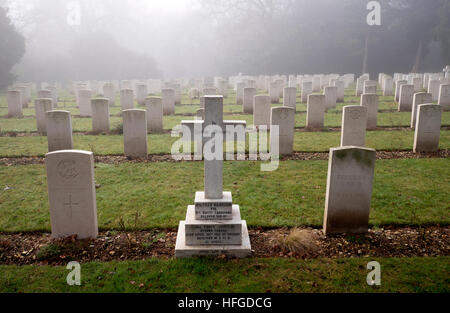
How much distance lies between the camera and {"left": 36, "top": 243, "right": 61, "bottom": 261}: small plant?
478 centimetres

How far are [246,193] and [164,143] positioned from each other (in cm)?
504

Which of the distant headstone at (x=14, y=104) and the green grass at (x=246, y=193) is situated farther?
the distant headstone at (x=14, y=104)

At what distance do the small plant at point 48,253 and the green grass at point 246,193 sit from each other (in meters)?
0.84

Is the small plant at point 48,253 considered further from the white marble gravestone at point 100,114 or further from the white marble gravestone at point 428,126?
the white marble gravestone at point 428,126

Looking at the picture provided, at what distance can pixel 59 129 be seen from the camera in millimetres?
9766

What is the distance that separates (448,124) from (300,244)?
11801 millimetres

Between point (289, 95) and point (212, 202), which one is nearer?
point (212, 202)

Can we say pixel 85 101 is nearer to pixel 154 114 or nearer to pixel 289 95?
pixel 154 114

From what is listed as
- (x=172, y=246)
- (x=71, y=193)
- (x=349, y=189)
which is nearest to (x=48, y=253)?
(x=71, y=193)

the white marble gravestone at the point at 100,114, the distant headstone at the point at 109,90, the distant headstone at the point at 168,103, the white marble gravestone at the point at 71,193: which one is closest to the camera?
the white marble gravestone at the point at 71,193

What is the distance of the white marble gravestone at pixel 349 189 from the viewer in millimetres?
5137

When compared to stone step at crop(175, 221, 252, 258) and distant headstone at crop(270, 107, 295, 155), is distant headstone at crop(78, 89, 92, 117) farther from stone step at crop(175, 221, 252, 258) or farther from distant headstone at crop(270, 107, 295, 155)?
stone step at crop(175, 221, 252, 258)

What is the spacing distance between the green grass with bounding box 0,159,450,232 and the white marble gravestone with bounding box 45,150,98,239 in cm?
50

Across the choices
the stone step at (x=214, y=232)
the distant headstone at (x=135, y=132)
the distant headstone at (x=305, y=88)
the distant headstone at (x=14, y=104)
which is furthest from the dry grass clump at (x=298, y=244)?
the distant headstone at (x=305, y=88)
